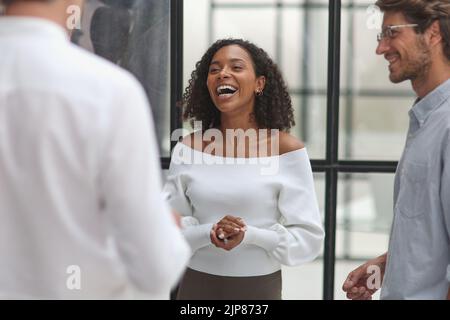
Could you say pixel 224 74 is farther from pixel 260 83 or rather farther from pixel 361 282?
pixel 361 282

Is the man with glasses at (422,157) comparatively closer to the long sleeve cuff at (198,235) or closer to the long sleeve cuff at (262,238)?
the long sleeve cuff at (262,238)

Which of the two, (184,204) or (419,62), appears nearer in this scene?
(419,62)

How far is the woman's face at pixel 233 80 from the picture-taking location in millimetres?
2670

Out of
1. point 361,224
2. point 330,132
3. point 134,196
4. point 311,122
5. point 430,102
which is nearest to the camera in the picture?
point 134,196

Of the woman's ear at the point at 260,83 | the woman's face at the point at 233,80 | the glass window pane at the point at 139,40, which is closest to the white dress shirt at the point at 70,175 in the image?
the woman's face at the point at 233,80

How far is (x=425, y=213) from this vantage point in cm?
208

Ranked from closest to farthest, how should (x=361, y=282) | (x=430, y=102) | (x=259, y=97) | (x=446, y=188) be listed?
(x=446, y=188)
(x=430, y=102)
(x=361, y=282)
(x=259, y=97)

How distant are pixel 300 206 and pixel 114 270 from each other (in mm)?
1218

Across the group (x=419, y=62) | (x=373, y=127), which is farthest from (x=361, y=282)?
(x=373, y=127)

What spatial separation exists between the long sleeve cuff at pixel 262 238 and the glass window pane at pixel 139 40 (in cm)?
93

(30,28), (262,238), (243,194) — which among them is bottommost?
(262,238)

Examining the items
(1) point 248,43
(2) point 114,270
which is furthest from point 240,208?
(2) point 114,270

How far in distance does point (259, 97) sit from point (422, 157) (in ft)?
2.72

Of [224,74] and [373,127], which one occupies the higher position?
[224,74]
